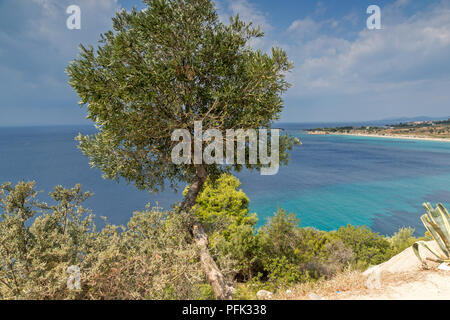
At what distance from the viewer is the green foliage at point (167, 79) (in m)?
5.43

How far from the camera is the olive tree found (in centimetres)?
543

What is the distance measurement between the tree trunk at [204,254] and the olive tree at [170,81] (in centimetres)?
3

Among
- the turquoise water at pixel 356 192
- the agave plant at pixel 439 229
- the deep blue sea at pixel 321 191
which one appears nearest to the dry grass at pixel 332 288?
the agave plant at pixel 439 229

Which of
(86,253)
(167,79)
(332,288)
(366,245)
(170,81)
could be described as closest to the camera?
(86,253)

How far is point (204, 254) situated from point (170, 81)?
196 inches

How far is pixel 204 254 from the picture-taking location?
5996 mm

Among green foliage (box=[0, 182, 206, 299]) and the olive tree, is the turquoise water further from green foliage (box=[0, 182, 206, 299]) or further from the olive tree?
green foliage (box=[0, 182, 206, 299])

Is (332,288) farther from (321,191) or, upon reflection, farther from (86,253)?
(321,191)

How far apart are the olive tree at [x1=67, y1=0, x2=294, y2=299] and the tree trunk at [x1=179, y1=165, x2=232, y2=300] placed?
3 centimetres

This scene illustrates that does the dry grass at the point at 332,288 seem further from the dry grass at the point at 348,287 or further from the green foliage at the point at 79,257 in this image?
the green foliage at the point at 79,257

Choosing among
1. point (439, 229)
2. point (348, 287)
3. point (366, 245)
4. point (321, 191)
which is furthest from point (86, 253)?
point (321, 191)
